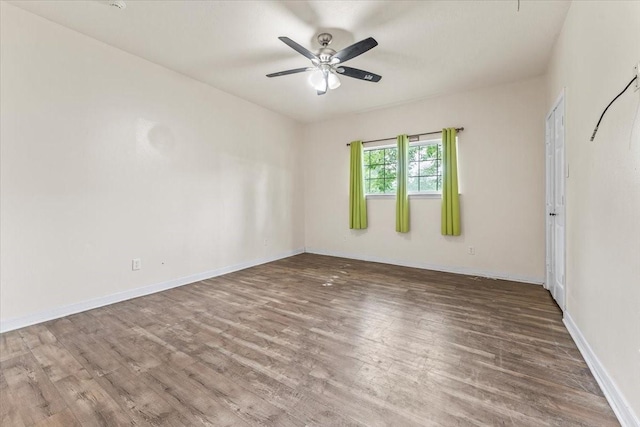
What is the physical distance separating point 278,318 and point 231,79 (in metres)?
3.19

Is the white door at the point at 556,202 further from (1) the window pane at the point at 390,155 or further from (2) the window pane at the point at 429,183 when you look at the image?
(1) the window pane at the point at 390,155

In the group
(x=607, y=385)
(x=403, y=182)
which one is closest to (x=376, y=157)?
(x=403, y=182)

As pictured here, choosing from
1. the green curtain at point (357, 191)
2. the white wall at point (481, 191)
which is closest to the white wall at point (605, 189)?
the white wall at point (481, 191)

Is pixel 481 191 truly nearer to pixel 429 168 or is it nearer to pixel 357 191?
pixel 429 168

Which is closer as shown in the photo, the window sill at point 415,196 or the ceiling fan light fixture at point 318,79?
the ceiling fan light fixture at point 318,79

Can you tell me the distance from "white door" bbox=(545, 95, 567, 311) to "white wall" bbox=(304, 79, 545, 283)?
294 millimetres

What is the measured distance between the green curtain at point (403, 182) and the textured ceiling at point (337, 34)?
0.97m

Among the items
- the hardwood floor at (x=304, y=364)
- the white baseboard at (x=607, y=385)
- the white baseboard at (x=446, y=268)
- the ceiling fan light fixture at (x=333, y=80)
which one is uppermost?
the ceiling fan light fixture at (x=333, y=80)

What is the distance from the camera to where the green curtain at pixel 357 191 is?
16.6ft

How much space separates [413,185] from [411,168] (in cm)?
30

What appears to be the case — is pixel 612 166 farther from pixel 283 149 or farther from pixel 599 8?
pixel 283 149

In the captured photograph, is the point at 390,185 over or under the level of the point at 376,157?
under

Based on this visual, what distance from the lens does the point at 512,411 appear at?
56.2 inches

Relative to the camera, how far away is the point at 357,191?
509 centimetres
